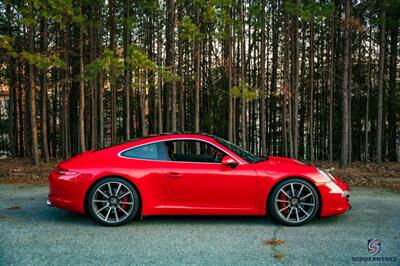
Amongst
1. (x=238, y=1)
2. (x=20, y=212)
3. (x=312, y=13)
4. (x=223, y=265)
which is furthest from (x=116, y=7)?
(x=223, y=265)

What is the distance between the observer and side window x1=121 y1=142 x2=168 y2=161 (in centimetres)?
528

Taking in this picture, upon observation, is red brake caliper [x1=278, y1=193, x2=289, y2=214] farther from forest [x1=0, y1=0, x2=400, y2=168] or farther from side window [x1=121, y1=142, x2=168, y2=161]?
forest [x1=0, y1=0, x2=400, y2=168]

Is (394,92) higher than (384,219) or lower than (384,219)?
higher

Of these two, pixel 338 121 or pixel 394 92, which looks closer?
pixel 394 92

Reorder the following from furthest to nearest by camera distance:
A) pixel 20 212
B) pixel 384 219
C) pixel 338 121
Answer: pixel 338 121
pixel 20 212
pixel 384 219

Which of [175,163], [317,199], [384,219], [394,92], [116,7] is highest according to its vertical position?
[116,7]

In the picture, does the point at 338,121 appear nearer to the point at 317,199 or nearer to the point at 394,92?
the point at 394,92

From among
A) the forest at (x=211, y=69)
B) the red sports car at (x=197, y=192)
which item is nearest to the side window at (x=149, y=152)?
the red sports car at (x=197, y=192)

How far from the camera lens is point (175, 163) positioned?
5211mm

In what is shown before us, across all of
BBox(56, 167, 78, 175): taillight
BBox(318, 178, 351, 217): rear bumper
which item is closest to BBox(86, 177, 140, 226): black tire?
BBox(56, 167, 78, 175): taillight

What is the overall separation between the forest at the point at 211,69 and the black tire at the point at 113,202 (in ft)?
21.2

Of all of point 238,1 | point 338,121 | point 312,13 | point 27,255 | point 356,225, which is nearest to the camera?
point 27,255

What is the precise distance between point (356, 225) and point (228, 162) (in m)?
2.05

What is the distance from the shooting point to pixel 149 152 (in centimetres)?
531
